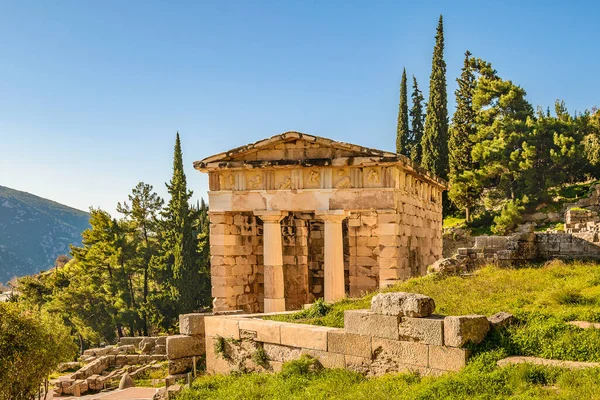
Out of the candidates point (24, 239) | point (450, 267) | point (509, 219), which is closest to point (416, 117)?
point (509, 219)

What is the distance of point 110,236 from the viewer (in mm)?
41281

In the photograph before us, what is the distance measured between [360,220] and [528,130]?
20995 mm

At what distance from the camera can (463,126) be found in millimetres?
42438

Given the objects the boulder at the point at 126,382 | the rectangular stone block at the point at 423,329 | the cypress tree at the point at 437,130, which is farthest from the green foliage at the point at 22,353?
the cypress tree at the point at 437,130

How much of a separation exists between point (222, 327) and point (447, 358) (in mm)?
5931

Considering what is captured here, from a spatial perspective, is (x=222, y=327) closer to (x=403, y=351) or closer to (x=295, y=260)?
(x=403, y=351)

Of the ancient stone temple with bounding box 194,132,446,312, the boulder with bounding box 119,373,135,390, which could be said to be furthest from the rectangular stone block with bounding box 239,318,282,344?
the boulder with bounding box 119,373,135,390

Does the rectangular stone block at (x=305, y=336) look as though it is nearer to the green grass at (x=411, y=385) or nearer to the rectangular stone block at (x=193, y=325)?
the green grass at (x=411, y=385)

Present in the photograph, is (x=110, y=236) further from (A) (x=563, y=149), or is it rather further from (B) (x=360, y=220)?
(A) (x=563, y=149)

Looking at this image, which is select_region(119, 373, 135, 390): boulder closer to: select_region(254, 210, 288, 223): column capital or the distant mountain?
select_region(254, 210, 288, 223): column capital

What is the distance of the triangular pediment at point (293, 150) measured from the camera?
1945 centimetres

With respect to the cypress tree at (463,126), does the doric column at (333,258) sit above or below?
below

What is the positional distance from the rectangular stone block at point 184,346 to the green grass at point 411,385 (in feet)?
7.34

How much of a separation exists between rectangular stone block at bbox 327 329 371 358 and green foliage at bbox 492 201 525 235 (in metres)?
27.3
